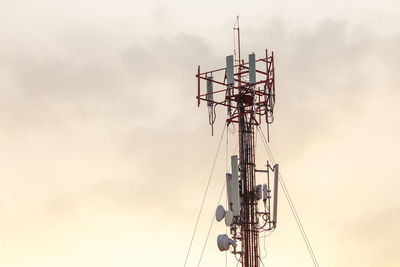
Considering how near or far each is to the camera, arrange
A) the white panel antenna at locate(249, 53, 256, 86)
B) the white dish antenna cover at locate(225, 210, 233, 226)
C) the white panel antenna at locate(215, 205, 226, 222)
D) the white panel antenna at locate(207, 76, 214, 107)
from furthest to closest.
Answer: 1. the white panel antenna at locate(207, 76, 214, 107)
2. the white panel antenna at locate(249, 53, 256, 86)
3. the white panel antenna at locate(215, 205, 226, 222)
4. the white dish antenna cover at locate(225, 210, 233, 226)

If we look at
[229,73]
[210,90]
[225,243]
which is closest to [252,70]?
[229,73]

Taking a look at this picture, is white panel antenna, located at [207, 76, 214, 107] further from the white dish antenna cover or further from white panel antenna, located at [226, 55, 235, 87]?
the white dish antenna cover

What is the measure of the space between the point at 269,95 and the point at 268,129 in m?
2.12

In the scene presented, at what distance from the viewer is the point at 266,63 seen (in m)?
80.1

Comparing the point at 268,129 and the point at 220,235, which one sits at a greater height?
the point at 268,129

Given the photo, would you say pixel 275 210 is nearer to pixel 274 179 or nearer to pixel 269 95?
pixel 274 179

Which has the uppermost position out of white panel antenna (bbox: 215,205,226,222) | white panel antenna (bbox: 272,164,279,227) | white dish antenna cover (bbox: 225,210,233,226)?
white panel antenna (bbox: 272,164,279,227)

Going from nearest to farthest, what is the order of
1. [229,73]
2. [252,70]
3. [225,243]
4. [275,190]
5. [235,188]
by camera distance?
[225,243] < [235,188] < [275,190] < [252,70] < [229,73]

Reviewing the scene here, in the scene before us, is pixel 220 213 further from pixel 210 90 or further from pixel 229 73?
pixel 229 73

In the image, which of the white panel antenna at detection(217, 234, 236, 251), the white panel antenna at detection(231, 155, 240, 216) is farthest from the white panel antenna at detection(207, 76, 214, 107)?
the white panel antenna at detection(217, 234, 236, 251)

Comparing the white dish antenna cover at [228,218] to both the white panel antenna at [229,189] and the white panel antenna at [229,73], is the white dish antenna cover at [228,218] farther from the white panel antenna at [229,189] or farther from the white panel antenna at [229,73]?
the white panel antenna at [229,73]

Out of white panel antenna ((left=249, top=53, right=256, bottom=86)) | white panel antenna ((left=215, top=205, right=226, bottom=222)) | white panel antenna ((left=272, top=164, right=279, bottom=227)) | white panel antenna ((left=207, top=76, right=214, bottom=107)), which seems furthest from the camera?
white panel antenna ((left=207, top=76, right=214, bottom=107))

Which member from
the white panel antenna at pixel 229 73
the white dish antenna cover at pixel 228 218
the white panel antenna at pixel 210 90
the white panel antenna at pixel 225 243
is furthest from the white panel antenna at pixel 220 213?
the white panel antenna at pixel 229 73

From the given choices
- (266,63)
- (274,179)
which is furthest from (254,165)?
(266,63)
